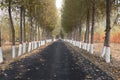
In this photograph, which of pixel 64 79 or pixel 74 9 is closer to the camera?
pixel 64 79

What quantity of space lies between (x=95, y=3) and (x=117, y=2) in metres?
6.93

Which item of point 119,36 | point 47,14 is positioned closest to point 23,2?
point 47,14

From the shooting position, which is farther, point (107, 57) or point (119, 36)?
point (119, 36)

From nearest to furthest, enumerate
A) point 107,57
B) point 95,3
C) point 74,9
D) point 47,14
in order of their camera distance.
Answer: point 107,57, point 95,3, point 74,9, point 47,14

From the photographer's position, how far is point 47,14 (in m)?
68.6

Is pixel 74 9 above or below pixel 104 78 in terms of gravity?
above

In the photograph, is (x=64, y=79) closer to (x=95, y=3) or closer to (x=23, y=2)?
(x=23, y=2)

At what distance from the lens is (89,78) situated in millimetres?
12891

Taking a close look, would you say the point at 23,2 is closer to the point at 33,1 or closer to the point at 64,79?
the point at 33,1

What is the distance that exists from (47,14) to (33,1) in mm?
28516

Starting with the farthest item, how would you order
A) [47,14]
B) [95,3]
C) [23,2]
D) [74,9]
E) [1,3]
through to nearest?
[47,14] < [74,9] < [95,3] < [23,2] < [1,3]

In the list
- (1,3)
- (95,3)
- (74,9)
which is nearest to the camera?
(1,3)

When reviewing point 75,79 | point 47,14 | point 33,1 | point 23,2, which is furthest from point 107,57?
point 47,14

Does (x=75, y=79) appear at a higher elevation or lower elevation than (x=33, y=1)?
lower
